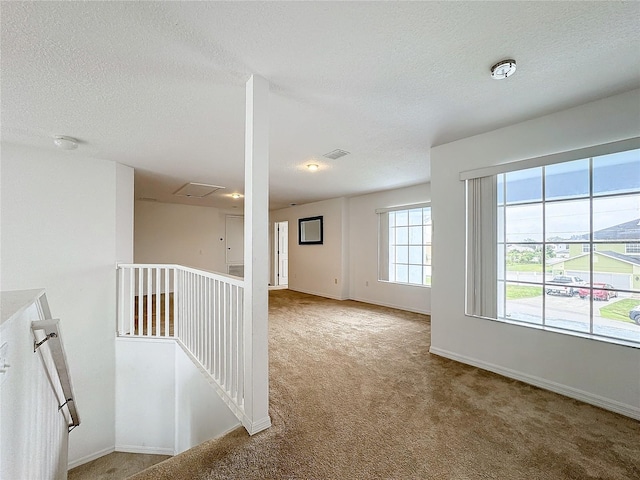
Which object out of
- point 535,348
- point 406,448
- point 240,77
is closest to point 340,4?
point 240,77

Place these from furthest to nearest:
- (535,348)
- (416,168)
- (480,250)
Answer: (416,168)
(480,250)
(535,348)

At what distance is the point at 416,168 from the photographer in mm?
3850

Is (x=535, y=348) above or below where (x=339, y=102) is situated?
below

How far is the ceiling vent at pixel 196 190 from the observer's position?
15.9ft

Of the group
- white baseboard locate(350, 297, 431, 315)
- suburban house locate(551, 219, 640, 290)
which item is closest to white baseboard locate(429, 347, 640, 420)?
suburban house locate(551, 219, 640, 290)

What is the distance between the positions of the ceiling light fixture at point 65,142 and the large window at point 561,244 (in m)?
4.03

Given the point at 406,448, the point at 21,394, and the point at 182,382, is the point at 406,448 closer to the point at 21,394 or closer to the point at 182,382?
the point at 21,394

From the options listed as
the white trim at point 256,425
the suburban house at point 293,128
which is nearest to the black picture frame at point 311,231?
the suburban house at point 293,128

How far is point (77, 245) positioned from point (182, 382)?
81.1 inches

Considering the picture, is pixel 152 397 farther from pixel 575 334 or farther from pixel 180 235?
pixel 575 334

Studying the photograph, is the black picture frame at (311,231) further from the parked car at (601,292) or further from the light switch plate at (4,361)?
the light switch plate at (4,361)

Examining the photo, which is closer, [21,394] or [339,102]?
[21,394]

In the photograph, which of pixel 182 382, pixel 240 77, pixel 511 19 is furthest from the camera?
pixel 182 382

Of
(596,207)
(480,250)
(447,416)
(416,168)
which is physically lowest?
(447,416)
